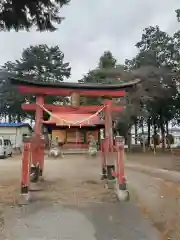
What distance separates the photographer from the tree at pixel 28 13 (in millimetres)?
6809

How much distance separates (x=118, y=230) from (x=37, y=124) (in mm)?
6183

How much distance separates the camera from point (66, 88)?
43.3ft

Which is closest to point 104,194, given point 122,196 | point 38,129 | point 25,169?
point 122,196

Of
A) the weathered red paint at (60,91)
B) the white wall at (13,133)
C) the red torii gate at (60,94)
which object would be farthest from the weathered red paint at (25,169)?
the white wall at (13,133)

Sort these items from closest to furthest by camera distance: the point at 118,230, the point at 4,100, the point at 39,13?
the point at 39,13, the point at 118,230, the point at 4,100

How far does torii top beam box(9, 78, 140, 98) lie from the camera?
42.3 feet

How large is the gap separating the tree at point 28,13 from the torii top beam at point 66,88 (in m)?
5.55

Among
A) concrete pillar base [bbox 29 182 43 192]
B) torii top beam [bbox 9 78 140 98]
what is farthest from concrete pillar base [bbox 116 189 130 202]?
torii top beam [bbox 9 78 140 98]

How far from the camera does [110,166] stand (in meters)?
12.5

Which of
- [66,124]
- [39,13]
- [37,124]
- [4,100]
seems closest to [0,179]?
[37,124]

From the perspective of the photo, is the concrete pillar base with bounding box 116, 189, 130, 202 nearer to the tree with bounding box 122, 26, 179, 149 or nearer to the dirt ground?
the dirt ground

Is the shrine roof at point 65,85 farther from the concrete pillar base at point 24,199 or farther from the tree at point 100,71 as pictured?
the tree at point 100,71

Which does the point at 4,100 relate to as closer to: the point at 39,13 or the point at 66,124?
the point at 66,124

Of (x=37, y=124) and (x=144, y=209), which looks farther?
(x=37, y=124)
